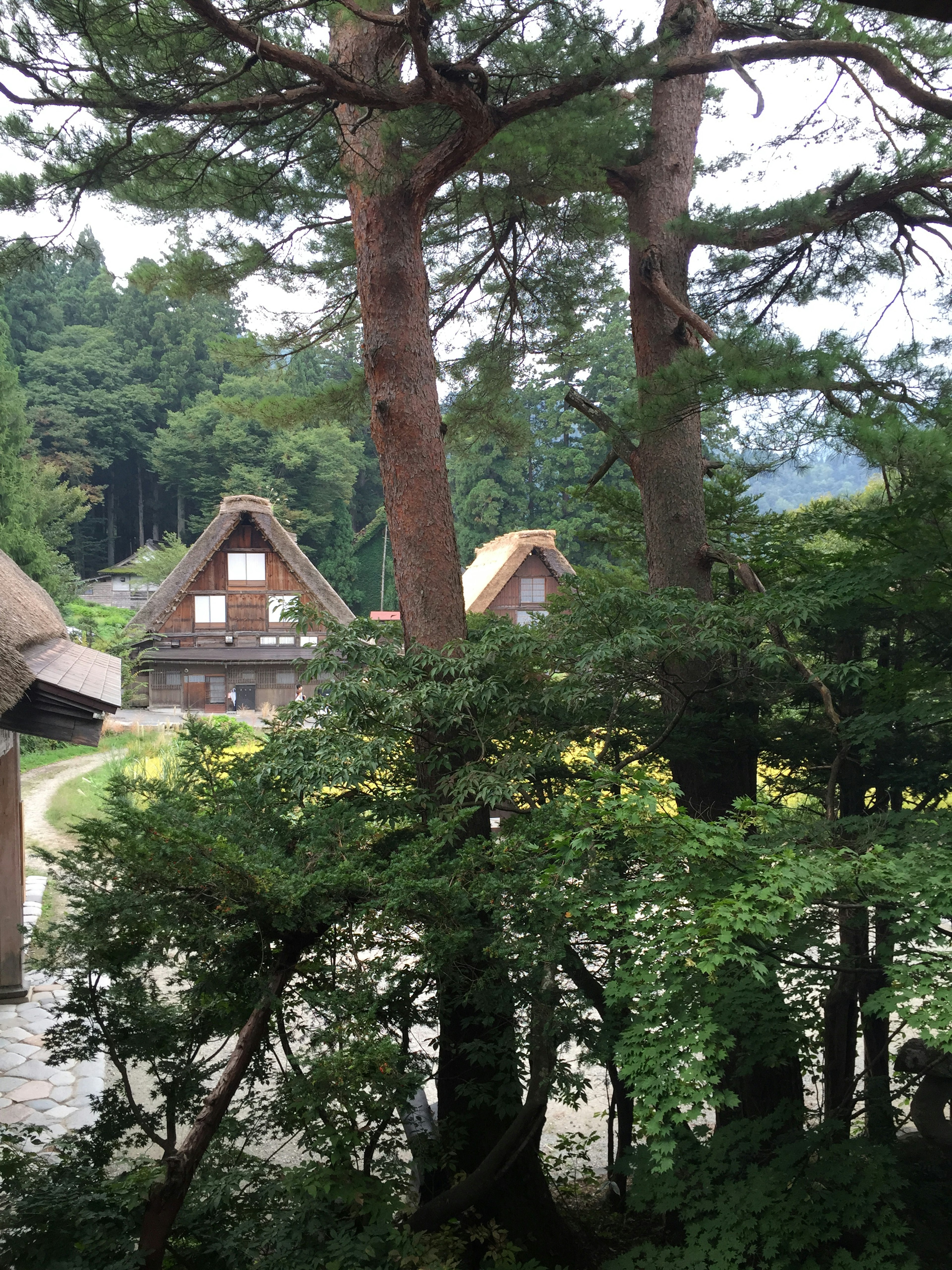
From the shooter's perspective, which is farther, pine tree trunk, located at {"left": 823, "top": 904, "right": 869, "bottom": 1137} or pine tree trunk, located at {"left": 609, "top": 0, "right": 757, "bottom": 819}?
pine tree trunk, located at {"left": 609, "top": 0, "right": 757, "bottom": 819}

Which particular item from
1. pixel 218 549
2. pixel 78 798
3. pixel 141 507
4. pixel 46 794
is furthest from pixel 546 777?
pixel 141 507

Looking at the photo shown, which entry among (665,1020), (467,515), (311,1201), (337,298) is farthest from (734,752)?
(467,515)

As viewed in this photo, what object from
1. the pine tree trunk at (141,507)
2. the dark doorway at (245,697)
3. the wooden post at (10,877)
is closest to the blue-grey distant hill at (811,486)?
the pine tree trunk at (141,507)

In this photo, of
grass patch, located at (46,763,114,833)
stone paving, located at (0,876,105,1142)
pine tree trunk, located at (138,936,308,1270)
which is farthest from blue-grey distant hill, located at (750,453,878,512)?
pine tree trunk, located at (138,936,308,1270)

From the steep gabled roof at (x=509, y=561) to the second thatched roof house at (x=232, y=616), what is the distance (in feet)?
9.11

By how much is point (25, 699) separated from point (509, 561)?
13.6 meters

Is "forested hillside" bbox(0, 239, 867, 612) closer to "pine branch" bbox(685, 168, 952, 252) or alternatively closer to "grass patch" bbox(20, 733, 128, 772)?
"grass patch" bbox(20, 733, 128, 772)

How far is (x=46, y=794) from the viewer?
1282 centimetres

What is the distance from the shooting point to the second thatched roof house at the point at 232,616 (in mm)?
18703

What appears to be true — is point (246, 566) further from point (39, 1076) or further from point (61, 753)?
point (39, 1076)

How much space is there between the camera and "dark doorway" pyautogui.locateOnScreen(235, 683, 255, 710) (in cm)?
2098

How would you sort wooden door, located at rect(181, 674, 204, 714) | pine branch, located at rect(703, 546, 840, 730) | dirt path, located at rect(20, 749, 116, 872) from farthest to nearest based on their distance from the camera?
wooden door, located at rect(181, 674, 204, 714)
dirt path, located at rect(20, 749, 116, 872)
pine branch, located at rect(703, 546, 840, 730)

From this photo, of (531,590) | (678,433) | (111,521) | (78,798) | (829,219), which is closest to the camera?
(829,219)

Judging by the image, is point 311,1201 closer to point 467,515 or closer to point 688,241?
point 688,241
